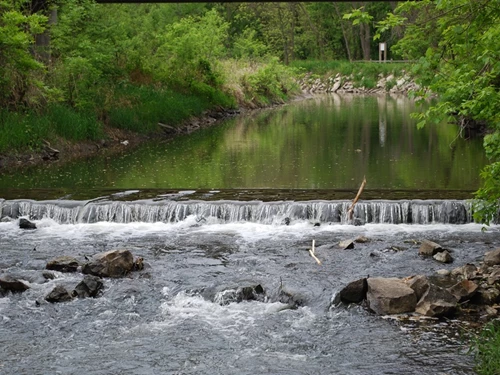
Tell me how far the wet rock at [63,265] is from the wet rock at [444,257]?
6187 mm

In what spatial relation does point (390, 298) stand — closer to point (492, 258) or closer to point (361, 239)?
point (492, 258)

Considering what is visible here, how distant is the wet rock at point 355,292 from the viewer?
11.2 meters

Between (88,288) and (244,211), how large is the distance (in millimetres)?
5816

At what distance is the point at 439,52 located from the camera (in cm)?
956

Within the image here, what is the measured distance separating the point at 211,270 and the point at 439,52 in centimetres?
560

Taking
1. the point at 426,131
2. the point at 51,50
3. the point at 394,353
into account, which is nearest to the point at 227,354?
the point at 394,353

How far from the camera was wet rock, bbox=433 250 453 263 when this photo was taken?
13211 mm

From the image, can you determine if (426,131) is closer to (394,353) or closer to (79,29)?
(79,29)

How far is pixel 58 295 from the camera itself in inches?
448

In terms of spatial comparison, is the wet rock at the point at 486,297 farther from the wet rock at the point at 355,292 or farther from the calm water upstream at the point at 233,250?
the wet rock at the point at 355,292

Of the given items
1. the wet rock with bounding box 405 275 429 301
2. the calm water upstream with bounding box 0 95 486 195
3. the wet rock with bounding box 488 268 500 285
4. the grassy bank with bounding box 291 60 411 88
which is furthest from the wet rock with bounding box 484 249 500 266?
the grassy bank with bounding box 291 60 411 88

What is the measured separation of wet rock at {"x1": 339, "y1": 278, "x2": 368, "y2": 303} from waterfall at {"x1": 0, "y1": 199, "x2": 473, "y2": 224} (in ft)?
17.3

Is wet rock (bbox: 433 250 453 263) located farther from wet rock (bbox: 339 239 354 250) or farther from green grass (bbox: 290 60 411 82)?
green grass (bbox: 290 60 411 82)

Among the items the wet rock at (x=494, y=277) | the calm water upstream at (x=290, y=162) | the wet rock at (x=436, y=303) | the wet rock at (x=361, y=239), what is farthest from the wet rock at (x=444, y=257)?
the calm water upstream at (x=290, y=162)
